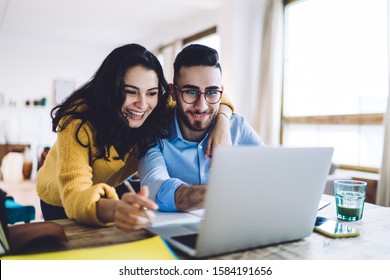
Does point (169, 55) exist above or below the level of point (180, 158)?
above

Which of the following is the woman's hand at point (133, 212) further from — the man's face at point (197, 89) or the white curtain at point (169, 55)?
the white curtain at point (169, 55)

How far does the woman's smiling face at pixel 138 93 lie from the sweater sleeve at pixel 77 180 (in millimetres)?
189

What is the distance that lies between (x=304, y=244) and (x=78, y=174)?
0.65 meters

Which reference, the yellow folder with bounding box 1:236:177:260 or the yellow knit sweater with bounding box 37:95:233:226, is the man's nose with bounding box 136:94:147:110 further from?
the yellow folder with bounding box 1:236:177:260

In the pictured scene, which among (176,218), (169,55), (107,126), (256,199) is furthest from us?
(169,55)

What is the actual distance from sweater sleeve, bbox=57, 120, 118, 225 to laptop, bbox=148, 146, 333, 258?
0.21m

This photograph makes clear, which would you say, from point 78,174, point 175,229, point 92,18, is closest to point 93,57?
point 92,18

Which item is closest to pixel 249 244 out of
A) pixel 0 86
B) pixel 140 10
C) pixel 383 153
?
pixel 383 153

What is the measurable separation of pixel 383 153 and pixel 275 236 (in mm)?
2737

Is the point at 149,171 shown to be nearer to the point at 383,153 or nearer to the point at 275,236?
the point at 275,236

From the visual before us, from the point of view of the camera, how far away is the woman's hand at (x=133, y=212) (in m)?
0.75

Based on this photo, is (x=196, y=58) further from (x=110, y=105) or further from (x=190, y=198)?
(x=190, y=198)

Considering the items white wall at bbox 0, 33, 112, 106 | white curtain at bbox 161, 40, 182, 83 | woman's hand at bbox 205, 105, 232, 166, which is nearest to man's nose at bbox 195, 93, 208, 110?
woman's hand at bbox 205, 105, 232, 166

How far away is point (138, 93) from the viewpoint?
1285 mm
